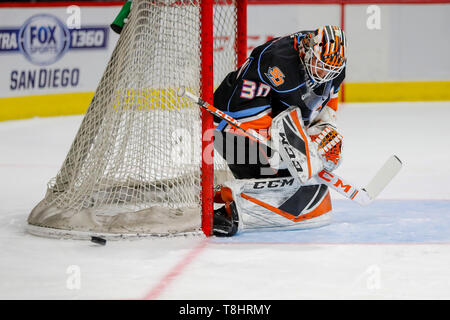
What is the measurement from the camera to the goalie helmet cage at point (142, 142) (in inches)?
141

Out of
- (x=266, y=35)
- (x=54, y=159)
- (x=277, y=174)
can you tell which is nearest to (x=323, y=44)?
(x=277, y=174)

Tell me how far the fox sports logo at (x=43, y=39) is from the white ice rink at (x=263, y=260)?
10.0 feet

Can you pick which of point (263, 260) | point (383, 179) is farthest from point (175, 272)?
point (383, 179)

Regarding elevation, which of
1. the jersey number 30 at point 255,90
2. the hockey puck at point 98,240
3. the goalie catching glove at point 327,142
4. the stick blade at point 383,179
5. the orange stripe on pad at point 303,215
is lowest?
the hockey puck at point 98,240

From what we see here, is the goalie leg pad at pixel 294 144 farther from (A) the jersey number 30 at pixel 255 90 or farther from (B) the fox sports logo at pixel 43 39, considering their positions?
(B) the fox sports logo at pixel 43 39

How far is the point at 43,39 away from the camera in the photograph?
309 inches

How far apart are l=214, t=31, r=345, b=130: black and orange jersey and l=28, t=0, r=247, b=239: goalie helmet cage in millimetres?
181

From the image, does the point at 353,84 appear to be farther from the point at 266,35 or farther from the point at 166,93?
the point at 166,93

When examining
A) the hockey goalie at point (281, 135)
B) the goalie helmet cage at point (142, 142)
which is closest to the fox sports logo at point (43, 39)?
the goalie helmet cage at point (142, 142)

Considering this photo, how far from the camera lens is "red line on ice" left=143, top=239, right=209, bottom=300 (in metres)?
2.82

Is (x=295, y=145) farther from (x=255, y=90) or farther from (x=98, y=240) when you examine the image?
(x=98, y=240)

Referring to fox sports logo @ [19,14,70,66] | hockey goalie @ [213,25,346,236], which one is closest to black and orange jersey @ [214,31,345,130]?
hockey goalie @ [213,25,346,236]

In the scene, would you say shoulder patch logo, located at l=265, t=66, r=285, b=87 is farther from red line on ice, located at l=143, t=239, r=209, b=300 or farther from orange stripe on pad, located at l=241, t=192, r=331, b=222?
red line on ice, located at l=143, t=239, r=209, b=300

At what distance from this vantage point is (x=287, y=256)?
3320mm
